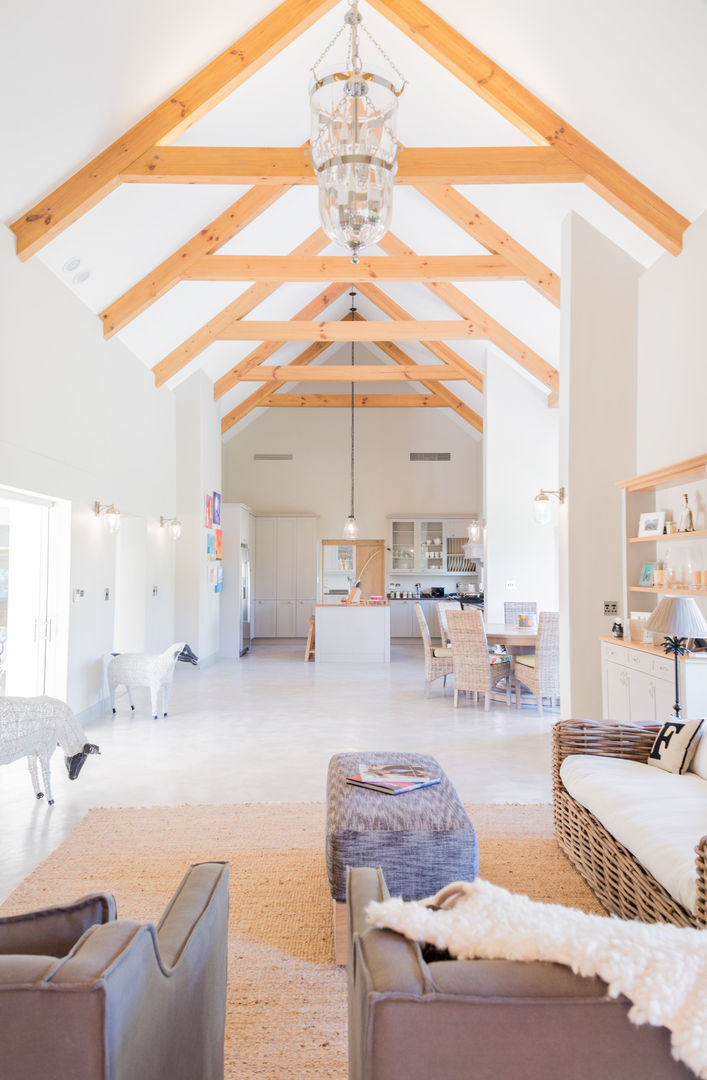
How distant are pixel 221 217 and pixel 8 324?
262cm

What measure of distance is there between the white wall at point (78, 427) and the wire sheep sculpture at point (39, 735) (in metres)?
1.57

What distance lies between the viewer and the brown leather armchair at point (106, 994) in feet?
3.06

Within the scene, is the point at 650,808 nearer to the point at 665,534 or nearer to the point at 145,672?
the point at 665,534

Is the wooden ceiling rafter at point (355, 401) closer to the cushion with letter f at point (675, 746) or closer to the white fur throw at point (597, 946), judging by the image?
the cushion with letter f at point (675, 746)

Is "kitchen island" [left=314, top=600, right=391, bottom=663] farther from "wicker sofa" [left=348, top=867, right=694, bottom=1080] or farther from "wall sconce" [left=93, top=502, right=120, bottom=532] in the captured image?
"wicker sofa" [left=348, top=867, right=694, bottom=1080]

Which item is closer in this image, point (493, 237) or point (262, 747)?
point (262, 747)

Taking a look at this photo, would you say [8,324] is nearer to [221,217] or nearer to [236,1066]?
[221,217]

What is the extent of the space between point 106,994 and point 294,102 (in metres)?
6.27

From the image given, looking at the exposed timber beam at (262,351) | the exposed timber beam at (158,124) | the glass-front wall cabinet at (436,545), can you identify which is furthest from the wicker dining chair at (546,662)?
the glass-front wall cabinet at (436,545)

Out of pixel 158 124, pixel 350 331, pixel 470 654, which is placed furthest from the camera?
pixel 350 331

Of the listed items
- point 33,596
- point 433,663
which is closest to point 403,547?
point 433,663

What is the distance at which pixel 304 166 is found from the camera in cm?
488

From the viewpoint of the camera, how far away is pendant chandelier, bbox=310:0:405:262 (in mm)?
2574

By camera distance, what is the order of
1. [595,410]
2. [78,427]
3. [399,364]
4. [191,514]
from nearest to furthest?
[595,410], [78,427], [191,514], [399,364]
